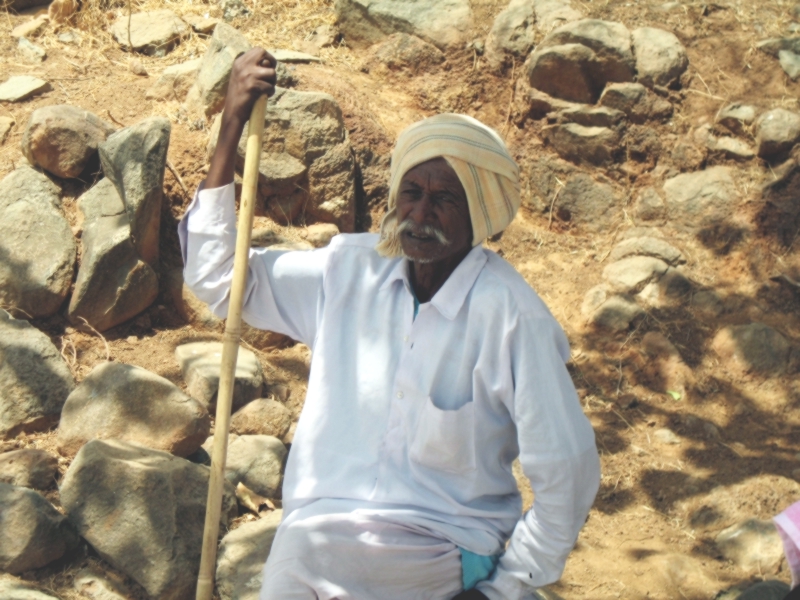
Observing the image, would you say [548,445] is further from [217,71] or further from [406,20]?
[406,20]

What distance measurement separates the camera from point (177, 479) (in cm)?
358

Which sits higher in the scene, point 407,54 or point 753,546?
point 407,54

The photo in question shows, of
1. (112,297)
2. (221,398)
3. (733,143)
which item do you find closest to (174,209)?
(112,297)

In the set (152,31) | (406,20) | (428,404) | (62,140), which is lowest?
(428,404)

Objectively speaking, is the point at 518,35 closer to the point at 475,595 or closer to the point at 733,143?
the point at 733,143

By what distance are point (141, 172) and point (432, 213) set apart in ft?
9.53

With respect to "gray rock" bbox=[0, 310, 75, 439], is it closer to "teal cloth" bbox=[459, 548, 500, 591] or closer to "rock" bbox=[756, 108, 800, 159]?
"teal cloth" bbox=[459, 548, 500, 591]

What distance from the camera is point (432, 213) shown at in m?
2.55

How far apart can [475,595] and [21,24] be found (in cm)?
666

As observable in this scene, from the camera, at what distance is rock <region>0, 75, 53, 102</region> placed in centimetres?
617

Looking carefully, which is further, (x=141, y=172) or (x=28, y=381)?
(x=141, y=172)

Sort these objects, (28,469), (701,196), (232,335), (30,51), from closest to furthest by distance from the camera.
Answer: (232,335), (28,469), (701,196), (30,51)

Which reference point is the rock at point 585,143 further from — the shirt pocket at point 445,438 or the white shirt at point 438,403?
the shirt pocket at point 445,438

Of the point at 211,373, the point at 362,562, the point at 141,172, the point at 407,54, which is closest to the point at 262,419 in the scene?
the point at 211,373
